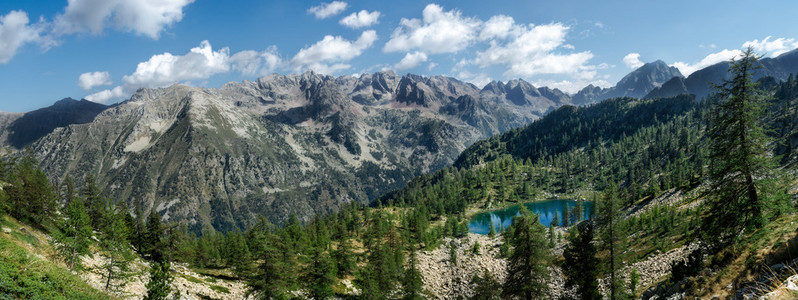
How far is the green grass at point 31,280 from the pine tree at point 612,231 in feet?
135

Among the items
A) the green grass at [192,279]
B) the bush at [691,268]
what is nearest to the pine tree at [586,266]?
the bush at [691,268]

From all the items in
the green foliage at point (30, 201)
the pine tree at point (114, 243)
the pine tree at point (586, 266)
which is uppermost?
the green foliage at point (30, 201)

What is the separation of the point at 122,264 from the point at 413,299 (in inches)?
1318

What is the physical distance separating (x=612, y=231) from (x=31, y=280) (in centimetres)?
4331

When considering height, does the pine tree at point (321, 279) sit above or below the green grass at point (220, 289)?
above

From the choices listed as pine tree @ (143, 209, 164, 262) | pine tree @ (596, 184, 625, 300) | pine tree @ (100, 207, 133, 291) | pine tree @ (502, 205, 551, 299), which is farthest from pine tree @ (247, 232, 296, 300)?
pine tree @ (143, 209, 164, 262)

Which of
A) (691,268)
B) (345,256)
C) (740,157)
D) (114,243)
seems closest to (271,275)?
(114,243)

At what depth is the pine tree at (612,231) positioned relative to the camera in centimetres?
3102

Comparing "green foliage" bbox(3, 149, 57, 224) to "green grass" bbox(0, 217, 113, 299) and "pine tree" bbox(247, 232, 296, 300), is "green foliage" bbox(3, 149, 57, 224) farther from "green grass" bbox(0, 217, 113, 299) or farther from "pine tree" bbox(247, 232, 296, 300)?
"green grass" bbox(0, 217, 113, 299)

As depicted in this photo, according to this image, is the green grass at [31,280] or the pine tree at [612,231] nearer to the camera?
the green grass at [31,280]

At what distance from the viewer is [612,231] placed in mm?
31891

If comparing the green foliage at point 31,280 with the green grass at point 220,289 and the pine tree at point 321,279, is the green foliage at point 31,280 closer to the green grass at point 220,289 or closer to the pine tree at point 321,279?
the pine tree at point 321,279

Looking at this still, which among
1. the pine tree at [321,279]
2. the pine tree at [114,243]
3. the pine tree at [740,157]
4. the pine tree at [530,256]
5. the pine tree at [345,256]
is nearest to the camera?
the pine tree at [740,157]

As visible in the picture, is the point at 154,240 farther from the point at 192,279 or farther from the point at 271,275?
the point at 271,275
